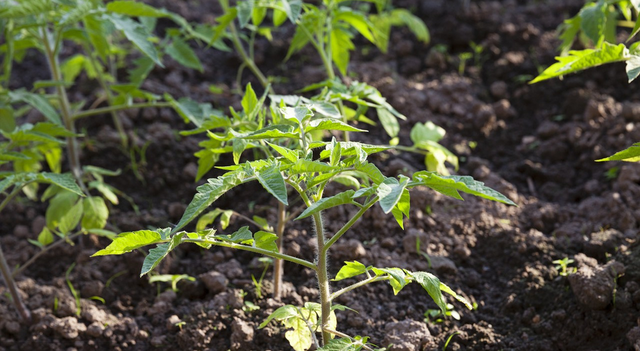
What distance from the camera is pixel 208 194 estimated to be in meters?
1.33

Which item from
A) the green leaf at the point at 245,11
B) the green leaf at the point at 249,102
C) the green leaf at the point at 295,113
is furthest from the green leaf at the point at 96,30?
the green leaf at the point at 295,113

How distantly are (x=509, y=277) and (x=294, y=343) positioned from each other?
98 centimetres

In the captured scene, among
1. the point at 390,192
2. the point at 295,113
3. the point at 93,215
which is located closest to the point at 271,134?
the point at 295,113

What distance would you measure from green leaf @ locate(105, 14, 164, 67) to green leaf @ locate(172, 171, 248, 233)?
99 centimetres

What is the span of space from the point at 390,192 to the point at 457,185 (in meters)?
0.16

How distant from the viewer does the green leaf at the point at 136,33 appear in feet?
7.24

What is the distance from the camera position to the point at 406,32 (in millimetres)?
3873

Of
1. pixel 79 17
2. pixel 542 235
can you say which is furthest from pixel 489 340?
pixel 79 17

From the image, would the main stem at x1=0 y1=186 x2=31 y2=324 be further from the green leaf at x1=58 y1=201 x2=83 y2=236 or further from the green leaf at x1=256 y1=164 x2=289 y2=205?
the green leaf at x1=256 y1=164 x2=289 y2=205

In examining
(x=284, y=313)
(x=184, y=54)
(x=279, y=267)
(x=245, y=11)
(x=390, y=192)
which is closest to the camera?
(x=390, y=192)

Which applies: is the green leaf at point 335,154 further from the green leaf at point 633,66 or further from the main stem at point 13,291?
the main stem at point 13,291

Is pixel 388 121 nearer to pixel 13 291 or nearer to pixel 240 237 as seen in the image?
pixel 240 237

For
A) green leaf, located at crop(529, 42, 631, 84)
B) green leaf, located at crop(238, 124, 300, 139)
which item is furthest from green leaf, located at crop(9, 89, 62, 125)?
green leaf, located at crop(529, 42, 631, 84)

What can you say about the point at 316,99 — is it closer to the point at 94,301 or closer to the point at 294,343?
the point at 294,343
